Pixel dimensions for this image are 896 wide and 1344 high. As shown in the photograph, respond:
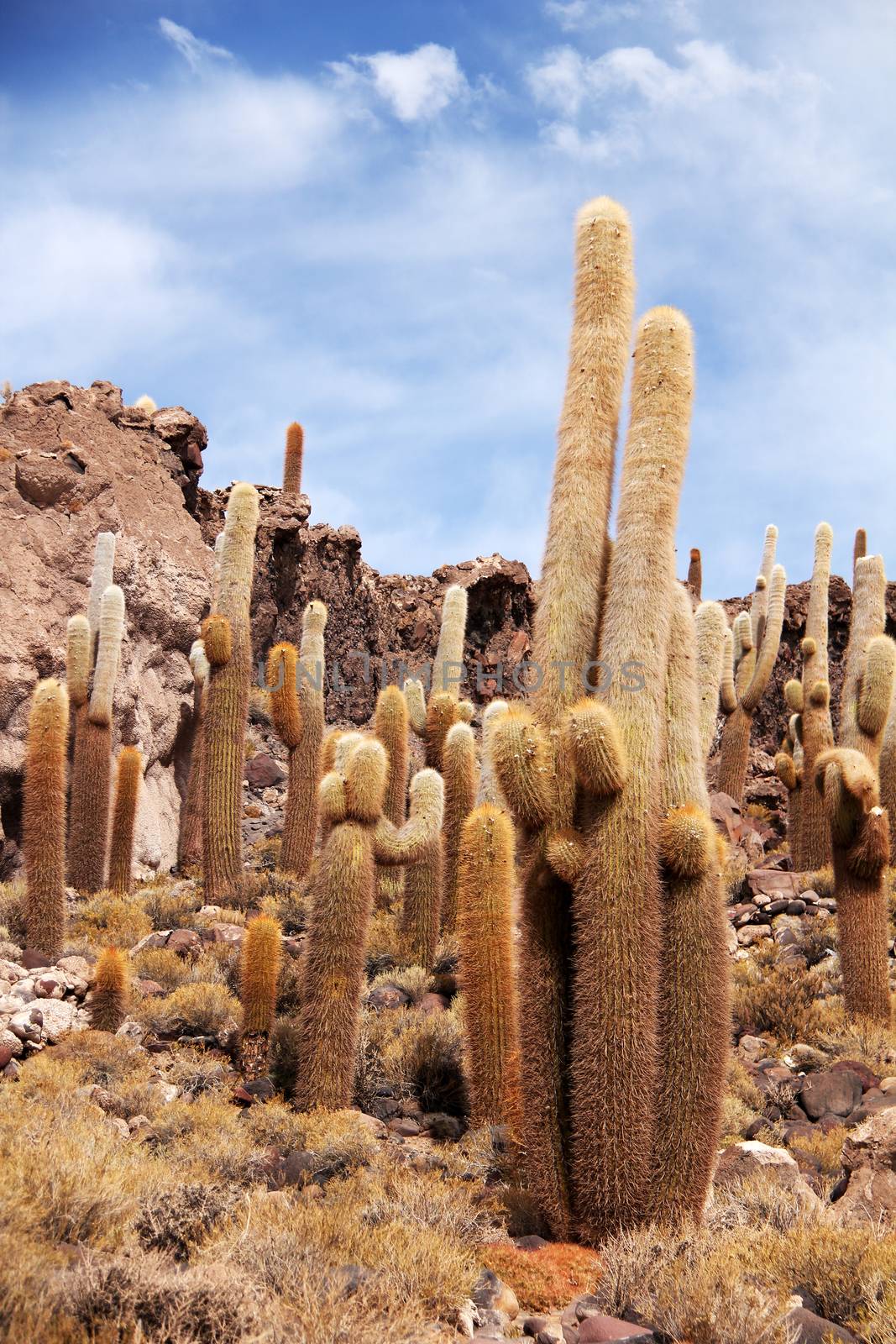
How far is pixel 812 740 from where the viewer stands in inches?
747

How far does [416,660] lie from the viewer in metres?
28.2

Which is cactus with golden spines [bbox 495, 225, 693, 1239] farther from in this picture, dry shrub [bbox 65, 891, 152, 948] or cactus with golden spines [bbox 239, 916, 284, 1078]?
dry shrub [bbox 65, 891, 152, 948]

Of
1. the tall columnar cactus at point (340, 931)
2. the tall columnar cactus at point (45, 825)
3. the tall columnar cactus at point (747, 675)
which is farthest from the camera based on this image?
the tall columnar cactus at point (747, 675)

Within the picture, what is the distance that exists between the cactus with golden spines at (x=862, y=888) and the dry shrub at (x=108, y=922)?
7680 millimetres

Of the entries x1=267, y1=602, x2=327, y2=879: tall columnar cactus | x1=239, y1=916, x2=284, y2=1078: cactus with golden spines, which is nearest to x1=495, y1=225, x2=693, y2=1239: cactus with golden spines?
x1=239, y1=916, x2=284, y2=1078: cactus with golden spines

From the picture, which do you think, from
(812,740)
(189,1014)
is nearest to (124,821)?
(189,1014)

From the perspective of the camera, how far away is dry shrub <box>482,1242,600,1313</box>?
5.38 meters

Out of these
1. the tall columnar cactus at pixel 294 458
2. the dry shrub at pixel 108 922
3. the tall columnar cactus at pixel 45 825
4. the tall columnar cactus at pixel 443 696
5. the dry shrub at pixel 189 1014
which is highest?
Result: the tall columnar cactus at pixel 294 458

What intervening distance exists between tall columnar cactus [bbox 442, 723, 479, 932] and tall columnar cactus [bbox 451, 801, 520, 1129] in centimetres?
459

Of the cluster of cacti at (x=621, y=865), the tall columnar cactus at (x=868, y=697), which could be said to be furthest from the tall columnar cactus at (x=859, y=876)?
the tall columnar cactus at (x=868, y=697)

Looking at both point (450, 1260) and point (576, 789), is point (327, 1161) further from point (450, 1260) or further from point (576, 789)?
point (576, 789)

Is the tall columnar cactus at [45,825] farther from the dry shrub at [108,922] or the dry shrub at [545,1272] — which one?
the dry shrub at [545,1272]

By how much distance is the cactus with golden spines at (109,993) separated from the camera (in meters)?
9.63

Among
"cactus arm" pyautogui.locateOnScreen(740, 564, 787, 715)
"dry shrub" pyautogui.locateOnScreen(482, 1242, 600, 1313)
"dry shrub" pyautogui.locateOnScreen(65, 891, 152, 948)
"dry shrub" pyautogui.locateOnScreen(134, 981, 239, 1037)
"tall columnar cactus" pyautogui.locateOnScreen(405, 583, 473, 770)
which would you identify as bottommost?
"dry shrub" pyautogui.locateOnScreen(482, 1242, 600, 1313)
